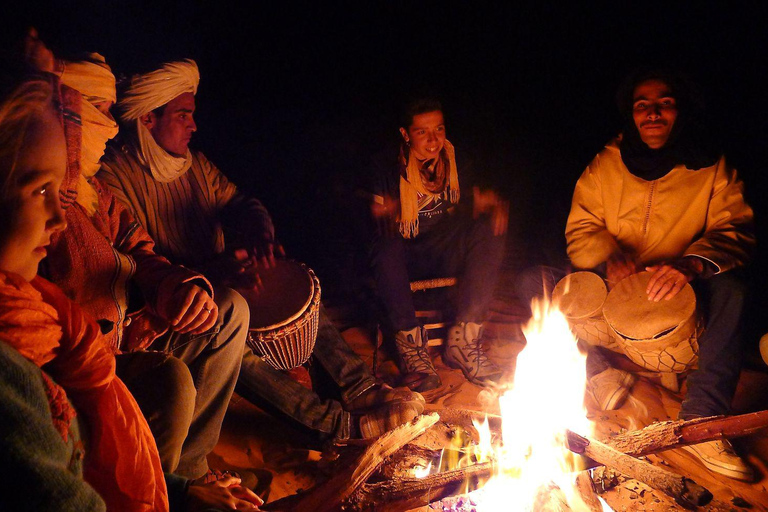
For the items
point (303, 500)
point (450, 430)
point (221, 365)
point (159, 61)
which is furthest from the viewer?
point (450, 430)

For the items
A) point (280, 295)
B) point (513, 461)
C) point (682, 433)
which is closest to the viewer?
point (513, 461)

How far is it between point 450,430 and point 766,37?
4.58 m

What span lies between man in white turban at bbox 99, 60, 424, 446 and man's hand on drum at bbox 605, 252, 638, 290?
1.53m

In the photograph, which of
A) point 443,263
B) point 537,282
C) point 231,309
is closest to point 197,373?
point 231,309

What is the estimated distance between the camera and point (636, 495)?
239cm

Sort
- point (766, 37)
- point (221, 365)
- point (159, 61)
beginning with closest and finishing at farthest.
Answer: point (221, 365) → point (159, 61) → point (766, 37)

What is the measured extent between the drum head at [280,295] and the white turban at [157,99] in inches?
33.2

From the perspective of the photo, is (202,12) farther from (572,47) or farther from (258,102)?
(572,47)

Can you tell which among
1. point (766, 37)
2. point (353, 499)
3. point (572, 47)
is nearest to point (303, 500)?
point (353, 499)

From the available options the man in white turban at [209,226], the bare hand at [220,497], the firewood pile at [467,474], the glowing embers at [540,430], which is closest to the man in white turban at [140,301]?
the bare hand at [220,497]

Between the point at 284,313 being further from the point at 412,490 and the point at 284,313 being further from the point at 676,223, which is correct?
the point at 676,223

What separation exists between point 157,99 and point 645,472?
10.2 feet

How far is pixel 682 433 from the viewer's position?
2375 mm

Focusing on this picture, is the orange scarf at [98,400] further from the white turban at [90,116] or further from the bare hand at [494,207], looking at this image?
the bare hand at [494,207]
